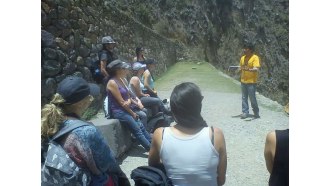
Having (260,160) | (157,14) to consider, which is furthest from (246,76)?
(157,14)

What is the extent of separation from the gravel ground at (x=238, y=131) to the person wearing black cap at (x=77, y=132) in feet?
6.60

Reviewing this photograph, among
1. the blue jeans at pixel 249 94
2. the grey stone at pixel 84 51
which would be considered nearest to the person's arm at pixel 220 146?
the grey stone at pixel 84 51

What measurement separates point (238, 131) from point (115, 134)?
7.99ft

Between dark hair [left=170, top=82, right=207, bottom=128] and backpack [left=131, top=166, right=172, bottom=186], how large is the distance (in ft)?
1.00

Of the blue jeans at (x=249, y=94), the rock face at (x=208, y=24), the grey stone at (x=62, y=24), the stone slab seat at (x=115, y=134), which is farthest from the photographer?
the rock face at (x=208, y=24)

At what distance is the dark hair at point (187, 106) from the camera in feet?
7.32

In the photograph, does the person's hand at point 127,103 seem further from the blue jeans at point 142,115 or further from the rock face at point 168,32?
the rock face at point 168,32

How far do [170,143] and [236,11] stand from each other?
2913 centimetres

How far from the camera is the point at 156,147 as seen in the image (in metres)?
2.24

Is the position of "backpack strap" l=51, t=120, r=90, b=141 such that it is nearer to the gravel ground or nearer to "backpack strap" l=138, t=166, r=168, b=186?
"backpack strap" l=138, t=166, r=168, b=186

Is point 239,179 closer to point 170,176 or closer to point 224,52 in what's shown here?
point 170,176

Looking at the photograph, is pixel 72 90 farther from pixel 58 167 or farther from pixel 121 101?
pixel 121 101

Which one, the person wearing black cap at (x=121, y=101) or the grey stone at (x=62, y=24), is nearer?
the person wearing black cap at (x=121, y=101)

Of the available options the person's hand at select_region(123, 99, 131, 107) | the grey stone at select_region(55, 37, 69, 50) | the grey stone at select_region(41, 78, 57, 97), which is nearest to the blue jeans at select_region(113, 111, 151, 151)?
the person's hand at select_region(123, 99, 131, 107)
